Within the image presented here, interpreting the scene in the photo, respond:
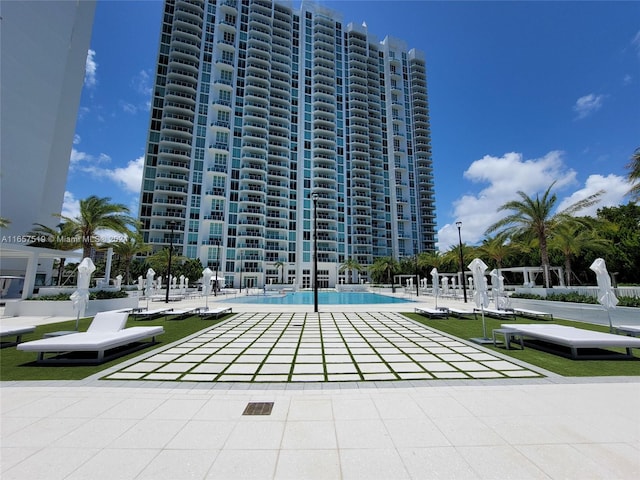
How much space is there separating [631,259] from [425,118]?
64.2 meters

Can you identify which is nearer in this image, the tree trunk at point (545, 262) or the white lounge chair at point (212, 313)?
the white lounge chair at point (212, 313)

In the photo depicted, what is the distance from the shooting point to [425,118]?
73750 millimetres

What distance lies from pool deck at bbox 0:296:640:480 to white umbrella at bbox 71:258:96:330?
179 inches

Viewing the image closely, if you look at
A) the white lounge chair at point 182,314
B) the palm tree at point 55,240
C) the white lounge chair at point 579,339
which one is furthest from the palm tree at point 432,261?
the palm tree at point 55,240

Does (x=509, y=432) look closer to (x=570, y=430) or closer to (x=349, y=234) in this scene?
(x=570, y=430)

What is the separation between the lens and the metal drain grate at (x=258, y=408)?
388 cm

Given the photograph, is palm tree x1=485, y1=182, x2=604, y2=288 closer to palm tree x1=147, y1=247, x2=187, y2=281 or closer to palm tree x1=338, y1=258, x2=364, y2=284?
palm tree x1=338, y1=258, x2=364, y2=284

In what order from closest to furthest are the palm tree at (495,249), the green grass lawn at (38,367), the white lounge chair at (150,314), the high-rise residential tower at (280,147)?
the green grass lawn at (38,367) → the white lounge chair at (150,314) → the palm tree at (495,249) → the high-rise residential tower at (280,147)

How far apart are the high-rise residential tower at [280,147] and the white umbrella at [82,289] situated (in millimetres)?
35123

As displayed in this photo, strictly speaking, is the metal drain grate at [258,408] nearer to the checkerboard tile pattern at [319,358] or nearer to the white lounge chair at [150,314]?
the checkerboard tile pattern at [319,358]

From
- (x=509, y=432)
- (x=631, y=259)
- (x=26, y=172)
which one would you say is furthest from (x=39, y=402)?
(x=26, y=172)

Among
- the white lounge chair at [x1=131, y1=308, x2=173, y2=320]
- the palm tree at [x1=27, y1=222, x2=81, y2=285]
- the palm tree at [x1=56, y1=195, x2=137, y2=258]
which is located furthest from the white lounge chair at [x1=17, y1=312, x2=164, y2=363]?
the palm tree at [x1=27, y1=222, x2=81, y2=285]

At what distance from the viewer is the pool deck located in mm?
2646

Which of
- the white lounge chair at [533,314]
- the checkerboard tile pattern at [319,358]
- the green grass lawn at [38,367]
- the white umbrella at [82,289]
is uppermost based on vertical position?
the white umbrella at [82,289]
